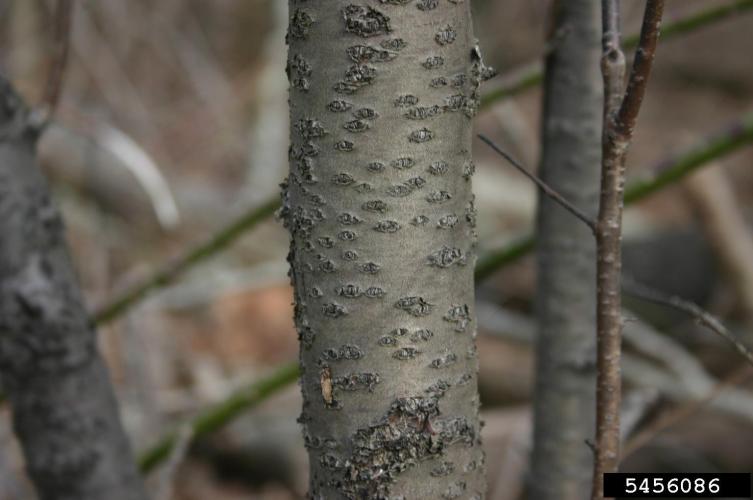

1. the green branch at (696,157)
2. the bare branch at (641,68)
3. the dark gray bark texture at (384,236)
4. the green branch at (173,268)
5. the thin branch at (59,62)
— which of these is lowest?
the dark gray bark texture at (384,236)

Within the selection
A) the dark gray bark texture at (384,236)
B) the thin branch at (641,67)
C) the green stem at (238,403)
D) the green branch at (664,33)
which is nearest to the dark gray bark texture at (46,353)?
the green stem at (238,403)

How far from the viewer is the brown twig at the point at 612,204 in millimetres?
696

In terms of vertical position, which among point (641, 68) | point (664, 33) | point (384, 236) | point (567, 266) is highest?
point (664, 33)

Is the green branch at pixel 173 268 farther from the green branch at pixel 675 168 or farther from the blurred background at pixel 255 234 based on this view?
the green branch at pixel 675 168

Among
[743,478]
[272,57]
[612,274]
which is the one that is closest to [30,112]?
[612,274]

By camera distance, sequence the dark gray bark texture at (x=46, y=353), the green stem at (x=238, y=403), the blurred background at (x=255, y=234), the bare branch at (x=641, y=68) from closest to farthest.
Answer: the bare branch at (x=641, y=68), the dark gray bark texture at (x=46, y=353), the green stem at (x=238, y=403), the blurred background at (x=255, y=234)

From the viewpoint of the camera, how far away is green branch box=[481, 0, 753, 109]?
123 centimetres

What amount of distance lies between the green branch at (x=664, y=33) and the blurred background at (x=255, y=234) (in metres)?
0.04

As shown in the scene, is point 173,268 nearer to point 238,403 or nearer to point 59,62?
point 238,403

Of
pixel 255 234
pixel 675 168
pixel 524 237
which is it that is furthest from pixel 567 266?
pixel 255 234

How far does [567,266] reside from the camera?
132 centimetres

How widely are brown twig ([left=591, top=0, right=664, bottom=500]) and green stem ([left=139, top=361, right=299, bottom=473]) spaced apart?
2.15 ft

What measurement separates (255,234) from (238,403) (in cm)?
281

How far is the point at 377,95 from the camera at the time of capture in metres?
0.69
